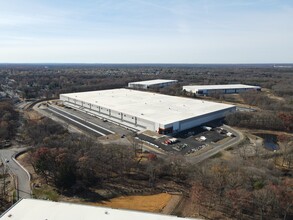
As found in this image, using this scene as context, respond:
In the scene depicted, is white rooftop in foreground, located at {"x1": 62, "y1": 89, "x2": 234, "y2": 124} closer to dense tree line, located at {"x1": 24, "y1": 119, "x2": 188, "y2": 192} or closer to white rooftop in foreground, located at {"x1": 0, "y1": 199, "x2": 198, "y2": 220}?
dense tree line, located at {"x1": 24, "y1": 119, "x2": 188, "y2": 192}

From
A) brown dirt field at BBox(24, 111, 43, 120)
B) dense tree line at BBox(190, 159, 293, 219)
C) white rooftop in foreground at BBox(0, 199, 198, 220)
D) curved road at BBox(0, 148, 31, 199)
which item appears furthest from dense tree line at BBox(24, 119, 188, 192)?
brown dirt field at BBox(24, 111, 43, 120)

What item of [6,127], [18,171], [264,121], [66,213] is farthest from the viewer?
[264,121]

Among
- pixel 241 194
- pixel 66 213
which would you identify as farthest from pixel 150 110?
pixel 66 213

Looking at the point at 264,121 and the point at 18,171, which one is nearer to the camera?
the point at 18,171

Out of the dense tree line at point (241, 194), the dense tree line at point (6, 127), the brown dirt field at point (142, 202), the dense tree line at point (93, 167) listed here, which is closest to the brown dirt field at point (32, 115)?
the dense tree line at point (6, 127)

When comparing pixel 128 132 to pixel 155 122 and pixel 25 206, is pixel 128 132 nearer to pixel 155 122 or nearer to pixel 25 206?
pixel 155 122

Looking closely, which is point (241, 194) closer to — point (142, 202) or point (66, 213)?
point (142, 202)

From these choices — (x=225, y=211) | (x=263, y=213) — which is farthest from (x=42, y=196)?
(x=263, y=213)
